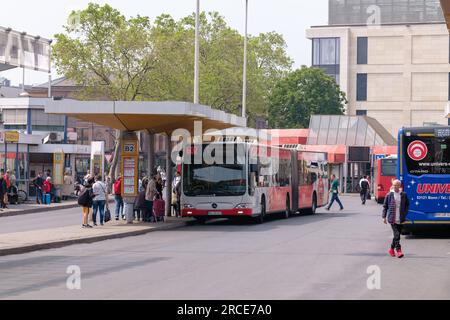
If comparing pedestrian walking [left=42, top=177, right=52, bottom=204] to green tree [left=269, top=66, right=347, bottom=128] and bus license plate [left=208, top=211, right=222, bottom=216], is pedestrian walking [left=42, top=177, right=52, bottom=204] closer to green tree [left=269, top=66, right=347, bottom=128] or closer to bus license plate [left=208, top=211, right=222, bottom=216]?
bus license plate [left=208, top=211, right=222, bottom=216]

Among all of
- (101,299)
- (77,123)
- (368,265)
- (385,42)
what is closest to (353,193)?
(385,42)

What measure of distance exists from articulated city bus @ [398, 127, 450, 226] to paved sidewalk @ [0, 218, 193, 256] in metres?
8.03

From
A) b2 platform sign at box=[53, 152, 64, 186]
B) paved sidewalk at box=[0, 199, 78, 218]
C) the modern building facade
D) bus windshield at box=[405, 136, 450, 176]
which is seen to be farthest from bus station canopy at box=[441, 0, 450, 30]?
the modern building facade

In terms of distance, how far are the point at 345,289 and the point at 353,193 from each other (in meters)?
70.2

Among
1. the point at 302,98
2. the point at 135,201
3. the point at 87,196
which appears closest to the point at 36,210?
the point at 135,201

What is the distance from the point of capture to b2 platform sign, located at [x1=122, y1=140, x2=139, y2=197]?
34656 mm

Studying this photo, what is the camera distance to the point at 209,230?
1281 inches

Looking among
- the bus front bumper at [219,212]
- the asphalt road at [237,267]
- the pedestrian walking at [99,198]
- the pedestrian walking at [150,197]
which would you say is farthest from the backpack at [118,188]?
the asphalt road at [237,267]

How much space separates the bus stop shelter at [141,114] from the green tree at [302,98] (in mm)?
70168

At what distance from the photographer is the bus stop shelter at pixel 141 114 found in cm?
3177

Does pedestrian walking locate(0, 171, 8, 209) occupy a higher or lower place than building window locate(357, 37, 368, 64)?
lower

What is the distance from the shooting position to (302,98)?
109 m

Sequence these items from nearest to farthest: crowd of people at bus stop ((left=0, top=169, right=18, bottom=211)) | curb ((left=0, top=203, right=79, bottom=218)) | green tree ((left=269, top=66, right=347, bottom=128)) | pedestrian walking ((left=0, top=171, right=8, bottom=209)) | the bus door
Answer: the bus door < curb ((left=0, top=203, right=79, bottom=218)) < pedestrian walking ((left=0, top=171, right=8, bottom=209)) < crowd of people at bus stop ((left=0, top=169, right=18, bottom=211)) < green tree ((left=269, top=66, right=347, bottom=128))
